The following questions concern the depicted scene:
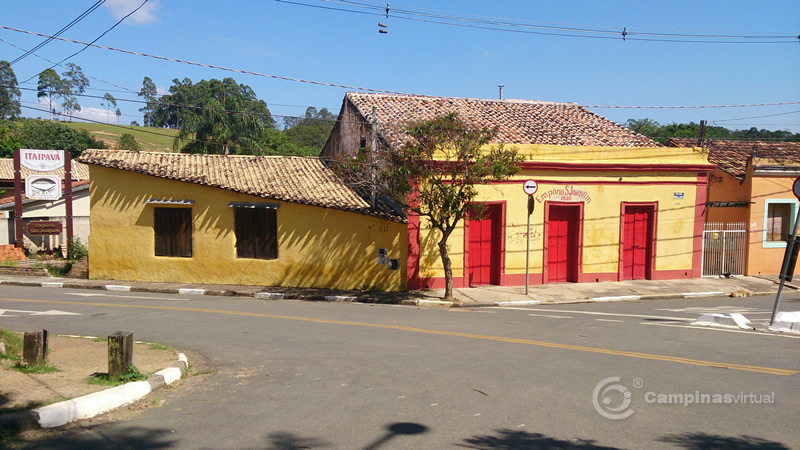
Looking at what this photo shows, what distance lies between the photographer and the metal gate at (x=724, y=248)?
2077 cm

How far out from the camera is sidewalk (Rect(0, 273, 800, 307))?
1684cm

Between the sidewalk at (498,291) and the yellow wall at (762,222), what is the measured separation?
0.77 meters

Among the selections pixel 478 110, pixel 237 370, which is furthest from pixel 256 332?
pixel 478 110

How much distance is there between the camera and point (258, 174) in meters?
21.3

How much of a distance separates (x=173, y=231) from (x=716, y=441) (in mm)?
18116

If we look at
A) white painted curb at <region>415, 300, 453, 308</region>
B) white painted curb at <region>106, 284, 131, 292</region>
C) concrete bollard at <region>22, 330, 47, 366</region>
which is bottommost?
white painted curb at <region>106, 284, 131, 292</region>

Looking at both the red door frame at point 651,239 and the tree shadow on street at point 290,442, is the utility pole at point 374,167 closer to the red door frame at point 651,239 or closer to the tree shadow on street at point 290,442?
the red door frame at point 651,239

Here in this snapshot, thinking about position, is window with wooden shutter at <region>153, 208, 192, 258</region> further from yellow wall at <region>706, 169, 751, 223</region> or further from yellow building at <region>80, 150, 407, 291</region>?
yellow wall at <region>706, 169, 751, 223</region>

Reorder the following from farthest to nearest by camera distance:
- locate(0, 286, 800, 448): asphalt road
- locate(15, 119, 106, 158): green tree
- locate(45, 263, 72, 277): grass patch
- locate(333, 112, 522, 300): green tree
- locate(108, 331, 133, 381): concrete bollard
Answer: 1. locate(15, 119, 106, 158): green tree
2. locate(45, 263, 72, 277): grass patch
3. locate(333, 112, 522, 300): green tree
4. locate(108, 331, 133, 381): concrete bollard
5. locate(0, 286, 800, 448): asphalt road

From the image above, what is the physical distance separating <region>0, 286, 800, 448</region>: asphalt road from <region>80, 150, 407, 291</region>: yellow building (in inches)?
199

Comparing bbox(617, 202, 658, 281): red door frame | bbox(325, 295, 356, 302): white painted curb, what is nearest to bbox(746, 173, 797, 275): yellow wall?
bbox(617, 202, 658, 281): red door frame

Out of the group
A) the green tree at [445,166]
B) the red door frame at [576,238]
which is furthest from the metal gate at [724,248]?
the green tree at [445,166]

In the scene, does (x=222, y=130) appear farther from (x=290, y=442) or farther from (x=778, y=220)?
(x=290, y=442)

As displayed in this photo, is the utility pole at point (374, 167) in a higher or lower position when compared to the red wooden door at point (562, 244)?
higher
